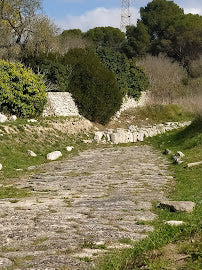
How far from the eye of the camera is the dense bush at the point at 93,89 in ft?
87.5

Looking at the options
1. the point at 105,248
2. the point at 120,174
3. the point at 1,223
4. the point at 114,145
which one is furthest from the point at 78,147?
the point at 105,248

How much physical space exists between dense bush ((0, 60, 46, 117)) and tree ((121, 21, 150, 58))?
126 feet

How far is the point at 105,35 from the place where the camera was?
207 ft

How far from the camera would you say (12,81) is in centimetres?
2000

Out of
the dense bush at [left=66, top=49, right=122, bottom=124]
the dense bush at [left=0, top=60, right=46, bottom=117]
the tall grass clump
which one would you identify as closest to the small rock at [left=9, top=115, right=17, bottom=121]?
the dense bush at [left=0, top=60, right=46, bottom=117]

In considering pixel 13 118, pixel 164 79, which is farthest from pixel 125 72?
pixel 13 118

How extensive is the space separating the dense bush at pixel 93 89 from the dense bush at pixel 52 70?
86cm

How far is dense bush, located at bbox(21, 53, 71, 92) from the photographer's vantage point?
2543 centimetres

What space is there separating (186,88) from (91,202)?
4059cm

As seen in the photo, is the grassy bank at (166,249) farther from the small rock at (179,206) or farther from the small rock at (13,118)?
the small rock at (13,118)

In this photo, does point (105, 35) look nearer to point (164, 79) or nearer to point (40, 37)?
point (164, 79)

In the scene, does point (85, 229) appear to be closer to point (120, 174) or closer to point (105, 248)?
point (105, 248)

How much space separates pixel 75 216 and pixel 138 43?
53656mm

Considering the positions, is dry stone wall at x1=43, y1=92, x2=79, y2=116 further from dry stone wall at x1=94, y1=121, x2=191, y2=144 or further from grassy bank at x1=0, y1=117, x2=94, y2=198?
dry stone wall at x1=94, y1=121, x2=191, y2=144
